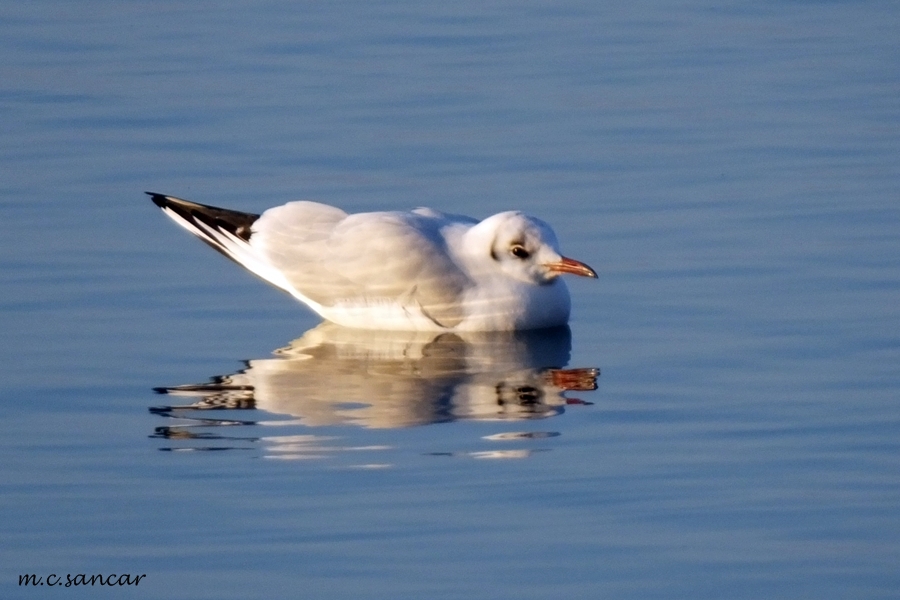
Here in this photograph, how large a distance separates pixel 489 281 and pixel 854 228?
248 cm

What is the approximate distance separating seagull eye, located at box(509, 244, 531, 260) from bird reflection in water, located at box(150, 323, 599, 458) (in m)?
0.44

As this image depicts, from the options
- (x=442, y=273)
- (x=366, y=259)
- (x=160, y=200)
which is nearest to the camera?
(x=442, y=273)

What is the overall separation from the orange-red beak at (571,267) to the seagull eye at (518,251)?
0.15 meters

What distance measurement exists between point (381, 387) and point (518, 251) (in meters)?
1.67

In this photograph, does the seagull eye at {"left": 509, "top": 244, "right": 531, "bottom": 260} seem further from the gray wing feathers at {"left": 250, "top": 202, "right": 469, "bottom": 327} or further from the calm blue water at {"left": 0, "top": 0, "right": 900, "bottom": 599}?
the calm blue water at {"left": 0, "top": 0, "right": 900, "bottom": 599}

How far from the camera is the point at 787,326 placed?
10.4 m

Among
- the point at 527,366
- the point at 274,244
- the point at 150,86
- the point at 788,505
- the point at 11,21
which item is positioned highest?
the point at 11,21

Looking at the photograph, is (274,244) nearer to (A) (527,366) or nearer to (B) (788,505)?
(A) (527,366)

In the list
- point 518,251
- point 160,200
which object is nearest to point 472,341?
point 518,251

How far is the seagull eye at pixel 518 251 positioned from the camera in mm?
11032

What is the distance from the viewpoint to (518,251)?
435 inches

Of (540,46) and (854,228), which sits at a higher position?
(540,46)

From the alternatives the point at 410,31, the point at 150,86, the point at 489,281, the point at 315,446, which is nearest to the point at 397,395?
the point at 315,446

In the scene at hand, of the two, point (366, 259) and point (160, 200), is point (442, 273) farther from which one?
point (160, 200)
